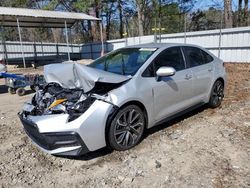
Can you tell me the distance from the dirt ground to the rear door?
56 cm

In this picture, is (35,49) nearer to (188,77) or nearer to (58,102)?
(188,77)

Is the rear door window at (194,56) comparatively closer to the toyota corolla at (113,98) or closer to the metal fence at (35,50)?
the toyota corolla at (113,98)

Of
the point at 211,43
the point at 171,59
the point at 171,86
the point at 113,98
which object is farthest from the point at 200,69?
the point at 211,43

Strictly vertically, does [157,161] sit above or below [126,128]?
below

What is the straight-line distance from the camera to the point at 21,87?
8.89m

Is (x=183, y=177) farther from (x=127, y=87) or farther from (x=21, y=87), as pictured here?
(x=21, y=87)

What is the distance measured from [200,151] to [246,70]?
840 cm

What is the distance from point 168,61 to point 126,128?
4.85 ft

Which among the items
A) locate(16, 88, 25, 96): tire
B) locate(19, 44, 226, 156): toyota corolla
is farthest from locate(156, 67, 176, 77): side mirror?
locate(16, 88, 25, 96): tire

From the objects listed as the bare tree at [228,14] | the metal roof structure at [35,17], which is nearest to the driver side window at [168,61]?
the bare tree at [228,14]

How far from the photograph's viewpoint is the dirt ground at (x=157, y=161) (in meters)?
3.27

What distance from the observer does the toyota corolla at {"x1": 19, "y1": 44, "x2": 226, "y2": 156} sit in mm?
3498

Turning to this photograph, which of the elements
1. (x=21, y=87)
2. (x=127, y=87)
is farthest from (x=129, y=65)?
(x=21, y=87)

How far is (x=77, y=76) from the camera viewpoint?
4.00 metres
